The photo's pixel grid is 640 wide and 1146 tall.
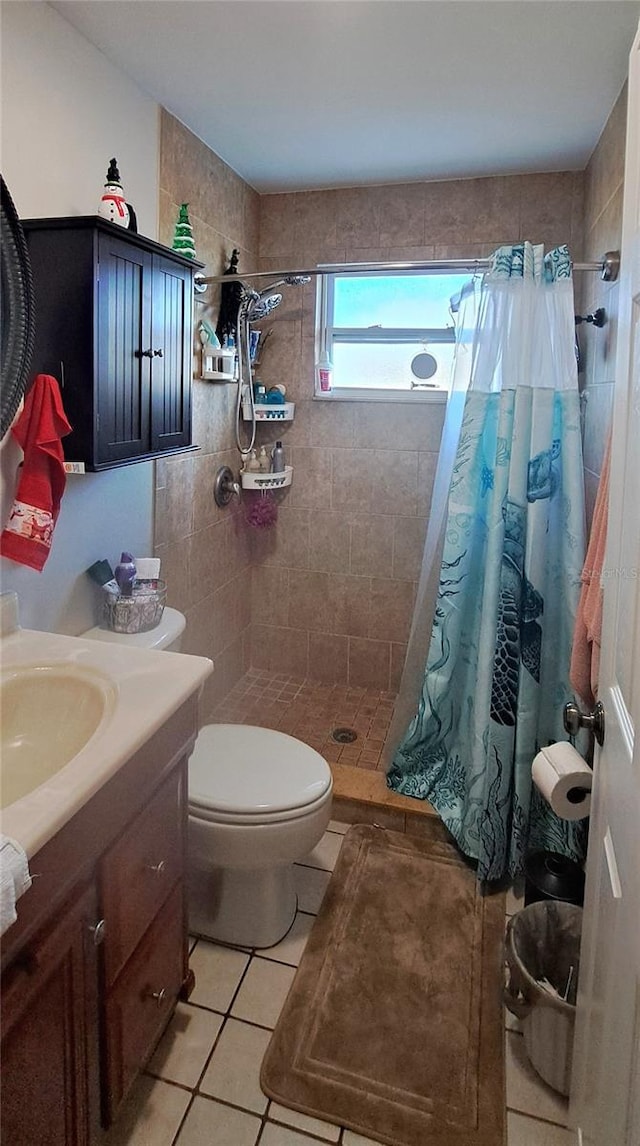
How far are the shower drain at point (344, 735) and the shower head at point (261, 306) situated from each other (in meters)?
1.71

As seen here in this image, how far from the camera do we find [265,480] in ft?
9.31

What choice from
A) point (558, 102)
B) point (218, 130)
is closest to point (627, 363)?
point (558, 102)

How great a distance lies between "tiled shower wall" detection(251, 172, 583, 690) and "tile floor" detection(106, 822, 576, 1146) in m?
1.56

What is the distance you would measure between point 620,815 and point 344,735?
1.82m

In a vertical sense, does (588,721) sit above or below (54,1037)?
above

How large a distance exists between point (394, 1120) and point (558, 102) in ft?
8.68

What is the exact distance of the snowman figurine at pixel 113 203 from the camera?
5.24 feet

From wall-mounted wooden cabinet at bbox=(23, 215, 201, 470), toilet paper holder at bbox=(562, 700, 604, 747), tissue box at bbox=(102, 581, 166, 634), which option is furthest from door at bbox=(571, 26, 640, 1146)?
tissue box at bbox=(102, 581, 166, 634)

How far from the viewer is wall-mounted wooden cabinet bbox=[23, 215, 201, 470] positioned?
1.47 metres

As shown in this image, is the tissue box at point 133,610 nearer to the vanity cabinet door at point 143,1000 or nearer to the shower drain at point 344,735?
the vanity cabinet door at point 143,1000

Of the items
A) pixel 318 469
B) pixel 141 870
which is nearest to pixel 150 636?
pixel 141 870

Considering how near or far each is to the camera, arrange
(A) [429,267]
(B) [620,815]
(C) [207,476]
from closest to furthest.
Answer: (B) [620,815] < (A) [429,267] < (C) [207,476]

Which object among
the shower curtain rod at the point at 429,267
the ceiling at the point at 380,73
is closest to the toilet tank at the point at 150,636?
the shower curtain rod at the point at 429,267

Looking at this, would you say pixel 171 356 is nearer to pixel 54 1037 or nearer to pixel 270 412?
pixel 270 412
